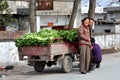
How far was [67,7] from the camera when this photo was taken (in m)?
34.6

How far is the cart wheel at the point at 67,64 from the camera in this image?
15.7 m

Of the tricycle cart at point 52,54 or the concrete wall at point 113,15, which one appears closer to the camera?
the tricycle cart at point 52,54

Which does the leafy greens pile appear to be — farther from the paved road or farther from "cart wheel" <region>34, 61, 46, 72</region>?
the paved road

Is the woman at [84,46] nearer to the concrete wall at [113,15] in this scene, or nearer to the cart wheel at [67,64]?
the cart wheel at [67,64]

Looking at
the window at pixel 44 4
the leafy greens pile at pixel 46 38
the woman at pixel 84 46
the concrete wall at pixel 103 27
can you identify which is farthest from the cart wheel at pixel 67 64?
the concrete wall at pixel 103 27

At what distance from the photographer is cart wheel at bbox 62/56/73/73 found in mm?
15703

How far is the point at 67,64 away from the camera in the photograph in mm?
15930

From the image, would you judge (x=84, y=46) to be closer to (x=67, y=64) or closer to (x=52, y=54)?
(x=67, y=64)

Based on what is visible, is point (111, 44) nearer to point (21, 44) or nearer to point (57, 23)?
point (57, 23)

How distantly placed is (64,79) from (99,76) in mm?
1346

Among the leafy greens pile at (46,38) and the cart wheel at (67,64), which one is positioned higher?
the leafy greens pile at (46,38)

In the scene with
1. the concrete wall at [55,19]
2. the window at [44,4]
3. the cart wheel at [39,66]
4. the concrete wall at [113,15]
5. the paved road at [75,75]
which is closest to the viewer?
the paved road at [75,75]

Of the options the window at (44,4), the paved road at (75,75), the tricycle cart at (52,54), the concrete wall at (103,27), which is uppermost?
the window at (44,4)

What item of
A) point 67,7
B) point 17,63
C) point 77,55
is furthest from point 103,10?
point 77,55
